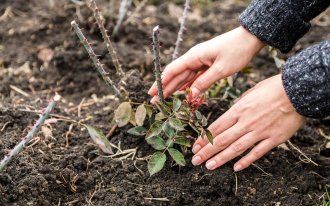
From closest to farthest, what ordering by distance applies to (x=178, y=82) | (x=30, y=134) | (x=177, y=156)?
1. (x=30, y=134)
2. (x=177, y=156)
3. (x=178, y=82)

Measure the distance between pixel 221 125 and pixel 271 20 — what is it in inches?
16.3

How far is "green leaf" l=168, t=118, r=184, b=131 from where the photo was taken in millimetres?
1833

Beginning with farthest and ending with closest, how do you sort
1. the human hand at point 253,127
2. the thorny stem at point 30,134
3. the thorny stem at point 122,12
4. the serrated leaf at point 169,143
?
the thorny stem at point 122,12 → the serrated leaf at point 169,143 → the human hand at point 253,127 → the thorny stem at point 30,134

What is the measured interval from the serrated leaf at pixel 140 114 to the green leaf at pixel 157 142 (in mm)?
68

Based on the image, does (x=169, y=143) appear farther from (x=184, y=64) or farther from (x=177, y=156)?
(x=184, y=64)

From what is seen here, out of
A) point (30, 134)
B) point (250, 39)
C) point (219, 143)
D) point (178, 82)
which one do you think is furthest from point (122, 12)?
point (30, 134)

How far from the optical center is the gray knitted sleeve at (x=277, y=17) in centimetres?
191

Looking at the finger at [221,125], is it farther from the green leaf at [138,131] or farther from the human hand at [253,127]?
the green leaf at [138,131]

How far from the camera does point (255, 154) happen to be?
6.19 feet

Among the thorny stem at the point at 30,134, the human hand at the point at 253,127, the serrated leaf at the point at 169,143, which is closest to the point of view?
the thorny stem at the point at 30,134

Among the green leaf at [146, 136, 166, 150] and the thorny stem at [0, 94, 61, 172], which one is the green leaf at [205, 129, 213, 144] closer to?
the green leaf at [146, 136, 166, 150]

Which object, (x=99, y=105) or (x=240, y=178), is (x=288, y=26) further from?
(x=99, y=105)

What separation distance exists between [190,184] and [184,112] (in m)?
0.27

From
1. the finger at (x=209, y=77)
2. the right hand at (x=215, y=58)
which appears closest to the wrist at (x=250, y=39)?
the right hand at (x=215, y=58)
